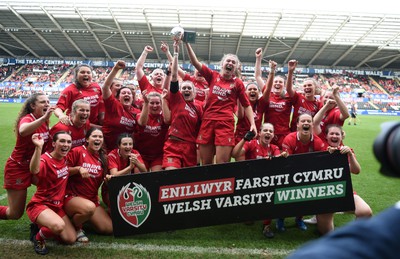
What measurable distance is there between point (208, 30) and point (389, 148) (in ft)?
108

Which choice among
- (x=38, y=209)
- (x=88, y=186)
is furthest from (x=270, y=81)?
(x=38, y=209)

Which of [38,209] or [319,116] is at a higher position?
[319,116]

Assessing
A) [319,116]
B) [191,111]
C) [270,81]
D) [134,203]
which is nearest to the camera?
[134,203]

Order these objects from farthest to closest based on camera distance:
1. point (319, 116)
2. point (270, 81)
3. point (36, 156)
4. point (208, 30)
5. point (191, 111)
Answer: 1. point (208, 30)
2. point (270, 81)
3. point (191, 111)
4. point (319, 116)
5. point (36, 156)

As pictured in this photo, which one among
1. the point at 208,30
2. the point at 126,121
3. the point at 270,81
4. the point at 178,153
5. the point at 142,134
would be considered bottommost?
the point at 178,153

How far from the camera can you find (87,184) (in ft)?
12.4

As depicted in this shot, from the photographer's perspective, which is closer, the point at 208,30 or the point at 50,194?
the point at 50,194

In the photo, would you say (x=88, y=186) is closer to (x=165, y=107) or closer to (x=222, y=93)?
(x=165, y=107)

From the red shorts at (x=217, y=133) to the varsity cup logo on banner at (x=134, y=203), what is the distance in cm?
117

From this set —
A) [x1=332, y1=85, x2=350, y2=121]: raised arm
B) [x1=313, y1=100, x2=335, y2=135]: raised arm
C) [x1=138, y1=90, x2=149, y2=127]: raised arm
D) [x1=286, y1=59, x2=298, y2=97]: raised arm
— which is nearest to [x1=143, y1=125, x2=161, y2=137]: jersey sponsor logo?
[x1=138, y1=90, x2=149, y2=127]: raised arm

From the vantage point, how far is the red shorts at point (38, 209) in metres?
3.25

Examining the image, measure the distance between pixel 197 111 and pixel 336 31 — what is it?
32.0m

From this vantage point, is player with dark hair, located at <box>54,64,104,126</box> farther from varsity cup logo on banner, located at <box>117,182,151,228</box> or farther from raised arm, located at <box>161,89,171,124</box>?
varsity cup logo on banner, located at <box>117,182,151,228</box>

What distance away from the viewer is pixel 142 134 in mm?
4625
